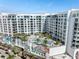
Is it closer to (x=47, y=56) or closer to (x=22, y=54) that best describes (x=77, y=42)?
(x=47, y=56)

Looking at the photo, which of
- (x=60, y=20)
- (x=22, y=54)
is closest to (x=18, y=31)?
(x=60, y=20)

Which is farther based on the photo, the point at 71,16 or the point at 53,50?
the point at 71,16

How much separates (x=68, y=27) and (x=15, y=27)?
62.5 ft

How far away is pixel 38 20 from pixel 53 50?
19.7m

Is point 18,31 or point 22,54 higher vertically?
point 18,31

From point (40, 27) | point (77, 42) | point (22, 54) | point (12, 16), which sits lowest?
point (22, 54)

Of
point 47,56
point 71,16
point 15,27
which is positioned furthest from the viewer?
point 15,27

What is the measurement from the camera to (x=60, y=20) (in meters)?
28.1

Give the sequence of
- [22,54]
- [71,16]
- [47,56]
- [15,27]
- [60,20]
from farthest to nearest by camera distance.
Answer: [15,27]
[60,20]
[71,16]
[22,54]
[47,56]

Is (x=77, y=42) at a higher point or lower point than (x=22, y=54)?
higher

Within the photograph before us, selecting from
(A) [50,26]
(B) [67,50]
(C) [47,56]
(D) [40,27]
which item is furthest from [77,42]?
(D) [40,27]

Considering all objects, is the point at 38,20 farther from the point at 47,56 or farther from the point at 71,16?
the point at 47,56

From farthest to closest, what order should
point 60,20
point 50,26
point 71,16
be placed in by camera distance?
point 50,26 < point 60,20 < point 71,16

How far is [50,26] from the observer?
34.9m
